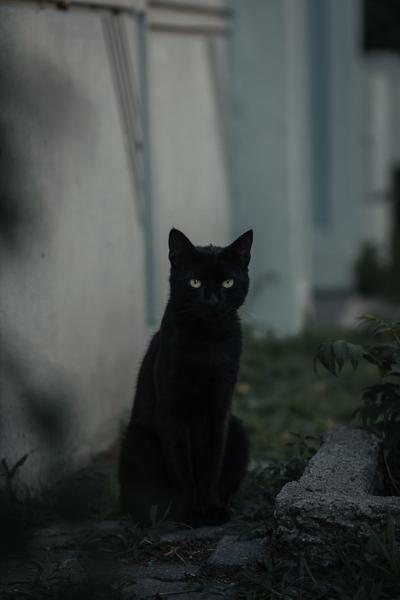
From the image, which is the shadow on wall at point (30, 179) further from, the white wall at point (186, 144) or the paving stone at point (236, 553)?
the white wall at point (186, 144)

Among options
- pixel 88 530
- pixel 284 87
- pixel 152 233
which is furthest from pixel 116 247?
pixel 88 530

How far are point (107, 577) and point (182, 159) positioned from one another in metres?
5.34

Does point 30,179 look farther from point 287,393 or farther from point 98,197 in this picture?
point 287,393

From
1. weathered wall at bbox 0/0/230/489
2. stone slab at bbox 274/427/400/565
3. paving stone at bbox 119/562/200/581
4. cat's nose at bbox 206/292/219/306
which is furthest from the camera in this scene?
cat's nose at bbox 206/292/219/306

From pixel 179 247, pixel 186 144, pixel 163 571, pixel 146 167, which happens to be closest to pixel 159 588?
pixel 163 571

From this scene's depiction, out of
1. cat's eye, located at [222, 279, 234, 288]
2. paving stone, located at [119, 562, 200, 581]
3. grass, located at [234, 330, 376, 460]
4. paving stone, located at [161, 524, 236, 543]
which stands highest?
cat's eye, located at [222, 279, 234, 288]

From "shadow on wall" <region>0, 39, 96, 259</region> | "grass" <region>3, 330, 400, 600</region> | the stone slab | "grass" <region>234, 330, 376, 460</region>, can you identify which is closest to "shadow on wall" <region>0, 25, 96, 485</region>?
"shadow on wall" <region>0, 39, 96, 259</region>

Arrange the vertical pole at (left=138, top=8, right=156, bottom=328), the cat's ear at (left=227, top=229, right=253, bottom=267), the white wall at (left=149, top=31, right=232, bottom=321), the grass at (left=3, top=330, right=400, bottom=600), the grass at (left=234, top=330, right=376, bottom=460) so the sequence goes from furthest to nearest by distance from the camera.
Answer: the white wall at (left=149, top=31, right=232, bottom=321) < the vertical pole at (left=138, top=8, right=156, bottom=328) < the grass at (left=234, top=330, right=376, bottom=460) < the cat's ear at (left=227, top=229, right=253, bottom=267) < the grass at (left=3, top=330, right=400, bottom=600)

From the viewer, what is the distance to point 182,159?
6.46 meters

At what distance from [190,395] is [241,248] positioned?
551 mm

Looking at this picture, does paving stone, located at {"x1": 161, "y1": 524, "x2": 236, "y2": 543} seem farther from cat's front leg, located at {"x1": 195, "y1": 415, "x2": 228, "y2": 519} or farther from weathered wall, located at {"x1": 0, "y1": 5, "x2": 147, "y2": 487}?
weathered wall, located at {"x1": 0, "y1": 5, "x2": 147, "y2": 487}

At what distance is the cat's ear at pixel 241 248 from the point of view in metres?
3.39

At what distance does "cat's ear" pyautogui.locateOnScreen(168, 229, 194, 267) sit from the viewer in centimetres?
336

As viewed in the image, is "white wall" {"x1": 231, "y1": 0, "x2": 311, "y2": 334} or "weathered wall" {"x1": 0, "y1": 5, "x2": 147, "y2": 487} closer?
"weathered wall" {"x1": 0, "y1": 5, "x2": 147, "y2": 487}
